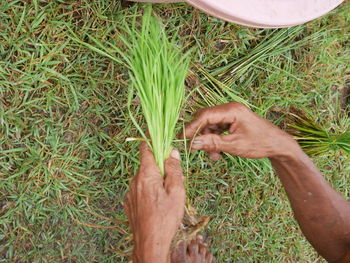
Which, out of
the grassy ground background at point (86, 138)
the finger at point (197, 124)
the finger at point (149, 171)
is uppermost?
the finger at point (197, 124)

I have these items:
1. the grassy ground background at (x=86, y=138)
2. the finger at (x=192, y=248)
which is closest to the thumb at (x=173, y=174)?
the finger at (x=192, y=248)

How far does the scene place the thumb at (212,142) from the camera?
156 centimetres

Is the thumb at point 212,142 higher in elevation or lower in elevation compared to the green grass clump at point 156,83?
lower

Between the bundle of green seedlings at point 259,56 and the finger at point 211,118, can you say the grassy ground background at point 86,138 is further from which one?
the finger at point 211,118

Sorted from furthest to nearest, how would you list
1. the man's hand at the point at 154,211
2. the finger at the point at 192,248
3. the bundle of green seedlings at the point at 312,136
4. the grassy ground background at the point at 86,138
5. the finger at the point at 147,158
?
the bundle of green seedlings at the point at 312,136
the grassy ground background at the point at 86,138
the finger at the point at 192,248
the finger at the point at 147,158
the man's hand at the point at 154,211

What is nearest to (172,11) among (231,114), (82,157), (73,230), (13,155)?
(231,114)

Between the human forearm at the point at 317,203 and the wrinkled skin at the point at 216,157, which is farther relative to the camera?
the human forearm at the point at 317,203

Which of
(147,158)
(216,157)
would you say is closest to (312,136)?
(216,157)

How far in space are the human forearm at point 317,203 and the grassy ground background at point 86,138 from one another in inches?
21.8

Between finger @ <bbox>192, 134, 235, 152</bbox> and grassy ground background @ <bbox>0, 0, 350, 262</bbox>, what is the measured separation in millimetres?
527

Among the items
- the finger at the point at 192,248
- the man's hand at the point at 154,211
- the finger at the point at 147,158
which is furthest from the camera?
the finger at the point at 192,248

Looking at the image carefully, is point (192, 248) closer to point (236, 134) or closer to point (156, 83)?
point (236, 134)

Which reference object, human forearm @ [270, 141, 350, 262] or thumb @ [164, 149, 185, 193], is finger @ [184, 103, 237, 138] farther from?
human forearm @ [270, 141, 350, 262]

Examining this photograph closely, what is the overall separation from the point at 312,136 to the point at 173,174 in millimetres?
1242
